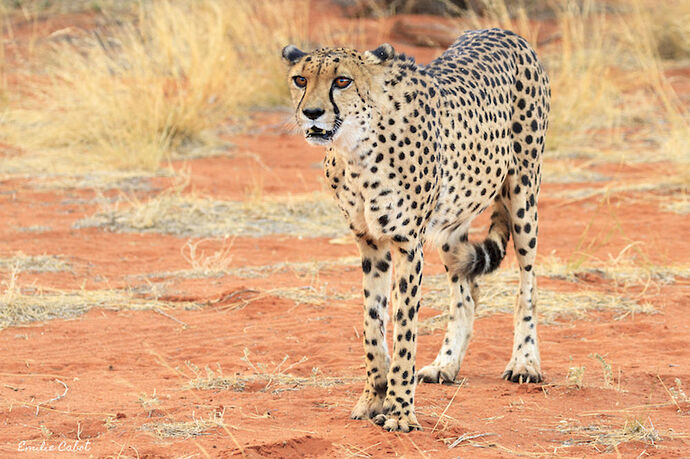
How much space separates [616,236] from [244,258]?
2.86m

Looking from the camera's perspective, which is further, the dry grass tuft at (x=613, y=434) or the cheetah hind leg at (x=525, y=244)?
the cheetah hind leg at (x=525, y=244)

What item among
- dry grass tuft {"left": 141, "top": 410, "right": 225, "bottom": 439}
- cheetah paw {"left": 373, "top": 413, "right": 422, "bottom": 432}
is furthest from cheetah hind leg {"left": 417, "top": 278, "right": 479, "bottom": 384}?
dry grass tuft {"left": 141, "top": 410, "right": 225, "bottom": 439}

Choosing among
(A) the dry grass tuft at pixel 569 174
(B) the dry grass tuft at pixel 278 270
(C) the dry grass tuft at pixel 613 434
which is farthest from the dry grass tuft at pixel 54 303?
(A) the dry grass tuft at pixel 569 174

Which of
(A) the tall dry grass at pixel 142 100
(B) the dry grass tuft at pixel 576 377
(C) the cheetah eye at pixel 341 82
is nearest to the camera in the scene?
(C) the cheetah eye at pixel 341 82

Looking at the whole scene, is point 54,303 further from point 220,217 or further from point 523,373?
point 523,373

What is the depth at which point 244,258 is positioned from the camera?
7273 mm

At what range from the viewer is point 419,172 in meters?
3.92

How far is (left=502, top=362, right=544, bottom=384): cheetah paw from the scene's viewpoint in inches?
184

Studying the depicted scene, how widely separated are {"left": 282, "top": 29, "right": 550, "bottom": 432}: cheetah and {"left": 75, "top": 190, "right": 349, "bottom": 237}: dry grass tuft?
3279 mm

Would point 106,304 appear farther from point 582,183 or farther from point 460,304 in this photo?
point 582,183

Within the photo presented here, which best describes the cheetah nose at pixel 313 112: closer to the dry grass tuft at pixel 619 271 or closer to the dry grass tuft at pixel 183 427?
the dry grass tuft at pixel 183 427

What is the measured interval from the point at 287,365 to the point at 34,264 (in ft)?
8.91

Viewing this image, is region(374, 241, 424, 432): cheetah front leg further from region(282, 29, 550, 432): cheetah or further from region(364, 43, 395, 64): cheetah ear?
region(364, 43, 395, 64): cheetah ear

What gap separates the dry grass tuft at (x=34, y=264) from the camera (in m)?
6.73
